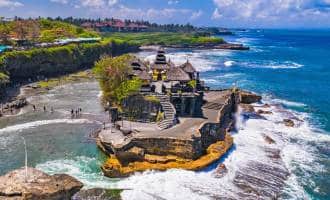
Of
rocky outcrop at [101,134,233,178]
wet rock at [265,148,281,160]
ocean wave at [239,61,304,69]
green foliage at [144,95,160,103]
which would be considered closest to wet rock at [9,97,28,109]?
green foliage at [144,95,160,103]

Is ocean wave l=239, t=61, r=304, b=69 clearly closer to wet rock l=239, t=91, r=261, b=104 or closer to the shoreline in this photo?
the shoreline

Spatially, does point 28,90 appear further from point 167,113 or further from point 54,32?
point 54,32

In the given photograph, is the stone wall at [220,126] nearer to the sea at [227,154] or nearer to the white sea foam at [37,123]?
the sea at [227,154]

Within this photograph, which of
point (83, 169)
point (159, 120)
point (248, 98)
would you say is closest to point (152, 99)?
point (159, 120)

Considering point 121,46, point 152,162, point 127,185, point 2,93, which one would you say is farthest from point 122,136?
point 121,46

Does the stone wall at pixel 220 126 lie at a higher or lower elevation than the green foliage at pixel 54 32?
lower

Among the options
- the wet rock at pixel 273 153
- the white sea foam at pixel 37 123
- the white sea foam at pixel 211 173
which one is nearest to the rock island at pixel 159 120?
the white sea foam at pixel 211 173

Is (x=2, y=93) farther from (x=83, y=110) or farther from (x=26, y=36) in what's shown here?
(x=26, y=36)
